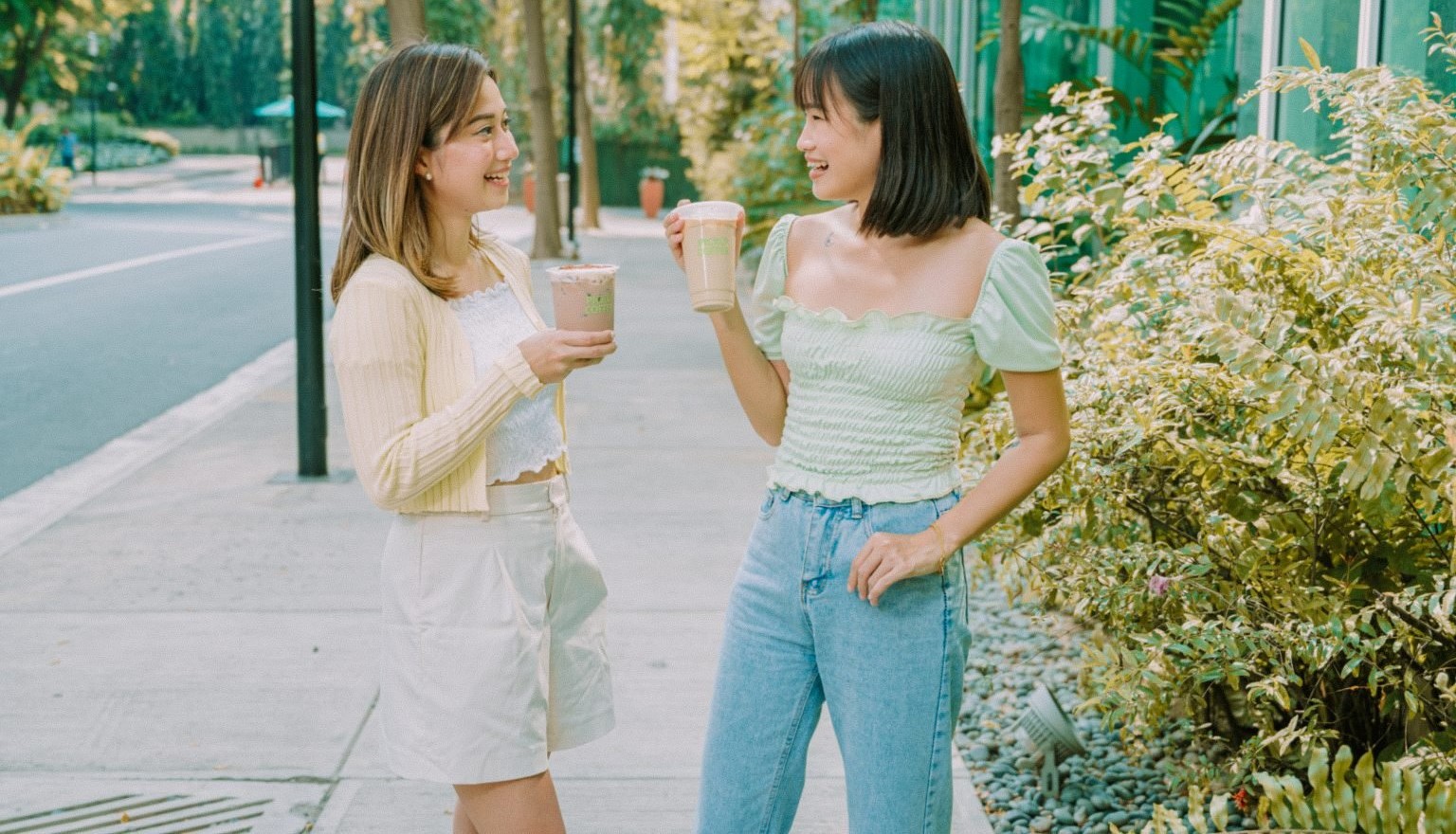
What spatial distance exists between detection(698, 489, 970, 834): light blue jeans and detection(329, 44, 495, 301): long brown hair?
75 cm

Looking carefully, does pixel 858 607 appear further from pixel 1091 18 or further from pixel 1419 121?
pixel 1091 18

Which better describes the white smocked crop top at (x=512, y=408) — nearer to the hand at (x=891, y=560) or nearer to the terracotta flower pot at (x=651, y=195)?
the hand at (x=891, y=560)

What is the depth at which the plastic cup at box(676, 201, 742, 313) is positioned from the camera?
7.61 ft

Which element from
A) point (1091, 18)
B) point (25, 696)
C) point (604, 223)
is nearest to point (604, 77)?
point (604, 223)

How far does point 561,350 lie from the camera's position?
243 centimetres

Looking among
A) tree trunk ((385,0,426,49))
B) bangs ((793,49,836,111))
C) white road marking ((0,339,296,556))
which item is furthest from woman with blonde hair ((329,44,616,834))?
tree trunk ((385,0,426,49))

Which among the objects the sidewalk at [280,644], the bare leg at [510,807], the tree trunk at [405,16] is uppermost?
the tree trunk at [405,16]

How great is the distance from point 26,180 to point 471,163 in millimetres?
27863

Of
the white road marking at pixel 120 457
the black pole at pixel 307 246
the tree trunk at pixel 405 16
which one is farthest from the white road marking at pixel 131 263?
the black pole at pixel 307 246

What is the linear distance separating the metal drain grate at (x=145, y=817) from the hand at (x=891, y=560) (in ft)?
7.01

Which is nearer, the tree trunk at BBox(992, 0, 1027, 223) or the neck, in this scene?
the neck

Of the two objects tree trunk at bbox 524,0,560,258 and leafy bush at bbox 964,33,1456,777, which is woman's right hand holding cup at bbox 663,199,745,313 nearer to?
leafy bush at bbox 964,33,1456,777

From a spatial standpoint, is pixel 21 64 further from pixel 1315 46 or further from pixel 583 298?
pixel 583 298

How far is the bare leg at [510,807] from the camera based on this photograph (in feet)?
8.59
